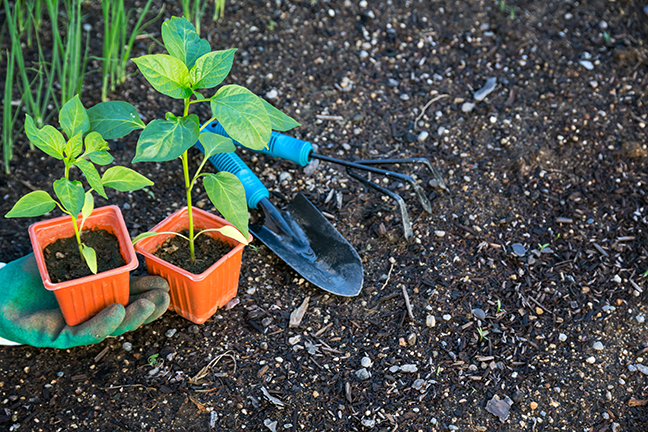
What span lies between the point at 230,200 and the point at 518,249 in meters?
1.20

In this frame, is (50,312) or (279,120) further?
(50,312)

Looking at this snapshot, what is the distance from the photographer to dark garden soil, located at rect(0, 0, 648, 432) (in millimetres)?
Answer: 1693

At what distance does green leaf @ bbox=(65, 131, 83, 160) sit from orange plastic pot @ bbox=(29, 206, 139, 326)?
0.24 m

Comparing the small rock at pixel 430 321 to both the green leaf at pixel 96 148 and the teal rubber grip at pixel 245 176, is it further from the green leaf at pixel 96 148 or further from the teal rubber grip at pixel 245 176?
the green leaf at pixel 96 148

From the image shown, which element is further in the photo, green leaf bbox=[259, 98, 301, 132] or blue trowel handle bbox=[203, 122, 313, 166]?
blue trowel handle bbox=[203, 122, 313, 166]

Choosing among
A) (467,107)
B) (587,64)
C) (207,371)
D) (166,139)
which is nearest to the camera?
(166,139)

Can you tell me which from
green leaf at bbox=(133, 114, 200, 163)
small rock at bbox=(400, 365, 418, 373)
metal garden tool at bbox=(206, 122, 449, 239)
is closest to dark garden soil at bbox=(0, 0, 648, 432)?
small rock at bbox=(400, 365, 418, 373)

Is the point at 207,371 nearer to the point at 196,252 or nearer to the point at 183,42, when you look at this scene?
the point at 196,252

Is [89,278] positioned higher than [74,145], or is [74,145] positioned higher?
[74,145]

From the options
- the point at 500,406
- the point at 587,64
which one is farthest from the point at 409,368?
the point at 587,64

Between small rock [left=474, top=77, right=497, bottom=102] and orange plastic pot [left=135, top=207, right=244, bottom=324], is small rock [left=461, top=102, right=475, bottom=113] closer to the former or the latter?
small rock [left=474, top=77, right=497, bottom=102]

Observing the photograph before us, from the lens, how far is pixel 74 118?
1.47 m

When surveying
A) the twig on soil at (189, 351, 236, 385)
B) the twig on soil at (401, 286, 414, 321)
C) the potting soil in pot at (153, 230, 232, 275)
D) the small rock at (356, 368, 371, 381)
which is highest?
the potting soil in pot at (153, 230, 232, 275)

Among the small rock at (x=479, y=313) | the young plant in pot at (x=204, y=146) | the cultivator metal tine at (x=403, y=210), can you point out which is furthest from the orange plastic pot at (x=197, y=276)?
the small rock at (x=479, y=313)
